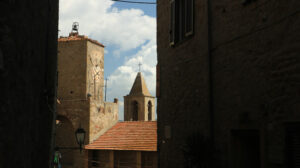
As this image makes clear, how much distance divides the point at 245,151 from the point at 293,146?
4.56ft

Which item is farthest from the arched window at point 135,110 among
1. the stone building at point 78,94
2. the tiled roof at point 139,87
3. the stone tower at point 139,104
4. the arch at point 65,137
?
the arch at point 65,137

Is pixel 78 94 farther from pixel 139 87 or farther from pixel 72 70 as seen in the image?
pixel 139 87

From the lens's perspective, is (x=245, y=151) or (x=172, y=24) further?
(x=172, y=24)

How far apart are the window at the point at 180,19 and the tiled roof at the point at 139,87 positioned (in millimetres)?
30152

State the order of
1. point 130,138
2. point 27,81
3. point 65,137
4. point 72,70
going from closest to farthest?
point 27,81 < point 130,138 < point 65,137 < point 72,70

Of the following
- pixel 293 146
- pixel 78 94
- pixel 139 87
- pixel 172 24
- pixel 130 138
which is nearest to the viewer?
pixel 293 146

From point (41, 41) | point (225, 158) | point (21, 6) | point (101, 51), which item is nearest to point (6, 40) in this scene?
point (21, 6)

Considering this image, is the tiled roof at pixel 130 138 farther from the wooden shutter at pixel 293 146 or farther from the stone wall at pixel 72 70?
the wooden shutter at pixel 293 146

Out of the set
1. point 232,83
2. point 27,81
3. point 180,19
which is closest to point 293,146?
point 232,83

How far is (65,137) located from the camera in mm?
25141

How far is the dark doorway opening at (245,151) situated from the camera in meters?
6.16

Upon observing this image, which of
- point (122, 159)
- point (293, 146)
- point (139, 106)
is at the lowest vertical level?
point (122, 159)

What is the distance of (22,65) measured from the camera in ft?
16.1

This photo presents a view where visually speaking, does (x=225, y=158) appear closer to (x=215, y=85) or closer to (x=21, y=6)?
(x=215, y=85)
